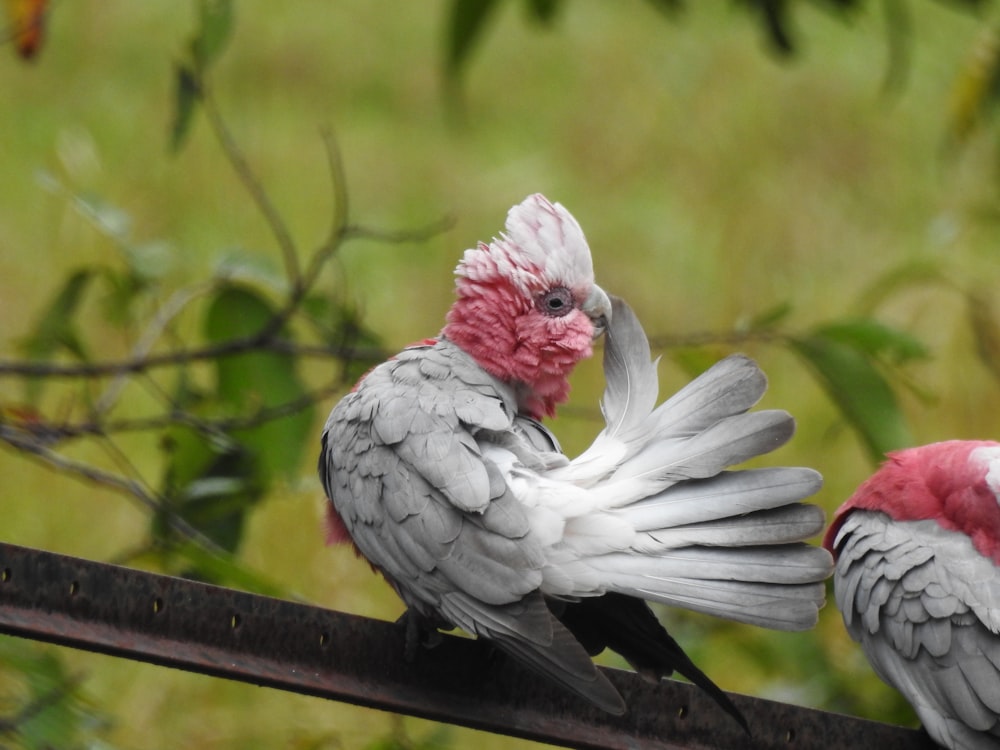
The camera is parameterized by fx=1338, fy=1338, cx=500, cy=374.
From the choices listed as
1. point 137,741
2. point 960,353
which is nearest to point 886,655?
point 137,741

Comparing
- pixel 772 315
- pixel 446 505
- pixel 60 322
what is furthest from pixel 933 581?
pixel 60 322

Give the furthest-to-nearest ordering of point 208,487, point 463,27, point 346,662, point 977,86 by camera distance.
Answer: point 977,86 → point 463,27 → point 208,487 → point 346,662

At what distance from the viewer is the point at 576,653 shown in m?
1.87

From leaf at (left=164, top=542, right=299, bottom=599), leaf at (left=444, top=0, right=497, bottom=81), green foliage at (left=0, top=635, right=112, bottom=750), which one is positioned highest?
leaf at (left=444, top=0, right=497, bottom=81)

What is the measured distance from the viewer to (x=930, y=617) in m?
2.60

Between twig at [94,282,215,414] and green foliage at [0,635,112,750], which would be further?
twig at [94,282,215,414]

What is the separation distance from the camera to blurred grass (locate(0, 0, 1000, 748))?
17.7ft

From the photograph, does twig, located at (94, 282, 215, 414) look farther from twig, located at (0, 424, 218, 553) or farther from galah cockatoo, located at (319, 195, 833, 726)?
galah cockatoo, located at (319, 195, 833, 726)

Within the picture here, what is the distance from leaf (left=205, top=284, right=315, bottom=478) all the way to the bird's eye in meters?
0.96

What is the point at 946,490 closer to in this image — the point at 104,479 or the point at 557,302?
the point at 557,302

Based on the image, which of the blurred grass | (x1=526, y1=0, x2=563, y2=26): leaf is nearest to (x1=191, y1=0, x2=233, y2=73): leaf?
(x1=526, y1=0, x2=563, y2=26): leaf

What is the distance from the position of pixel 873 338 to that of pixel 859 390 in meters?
0.13

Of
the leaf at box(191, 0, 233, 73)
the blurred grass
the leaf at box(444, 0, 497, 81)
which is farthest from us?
the blurred grass

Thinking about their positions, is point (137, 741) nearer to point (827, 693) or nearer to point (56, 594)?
point (827, 693)
